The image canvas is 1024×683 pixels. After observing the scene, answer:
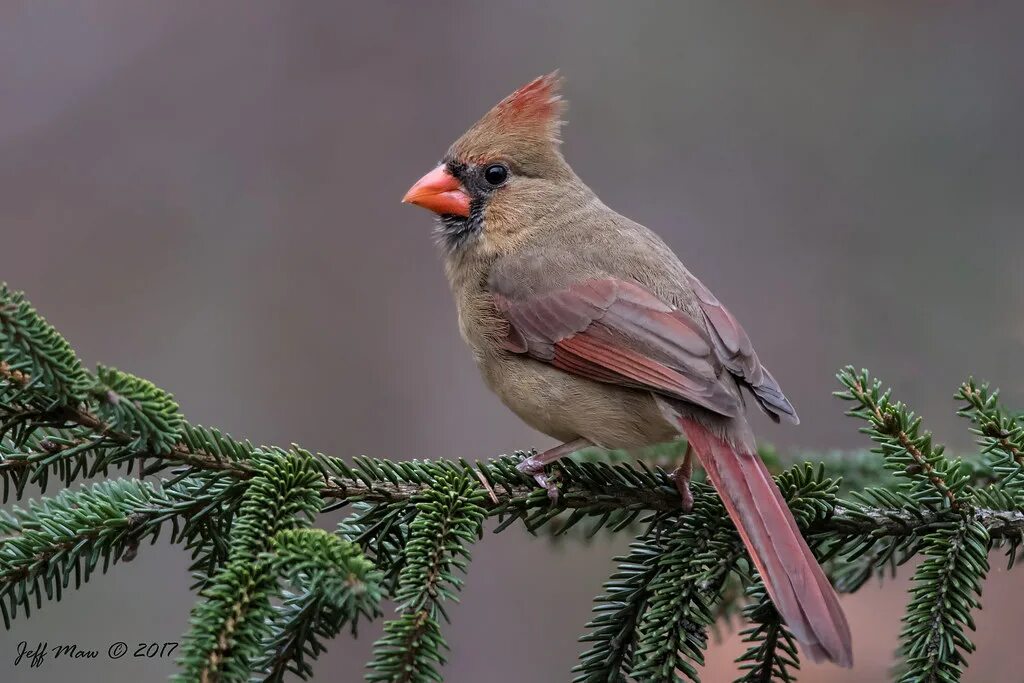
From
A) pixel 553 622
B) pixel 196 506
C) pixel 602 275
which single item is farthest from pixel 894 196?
pixel 196 506

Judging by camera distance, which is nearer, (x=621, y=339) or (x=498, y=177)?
(x=621, y=339)

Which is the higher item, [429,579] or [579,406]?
[579,406]

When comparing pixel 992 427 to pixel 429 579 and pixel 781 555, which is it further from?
pixel 429 579

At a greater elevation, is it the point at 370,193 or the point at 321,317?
the point at 370,193

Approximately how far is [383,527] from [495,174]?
152cm

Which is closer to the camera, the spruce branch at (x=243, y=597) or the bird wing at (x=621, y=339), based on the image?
the spruce branch at (x=243, y=597)

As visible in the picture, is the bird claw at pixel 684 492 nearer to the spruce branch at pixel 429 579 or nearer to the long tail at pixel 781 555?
the long tail at pixel 781 555

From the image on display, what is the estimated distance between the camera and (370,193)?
5.55 meters

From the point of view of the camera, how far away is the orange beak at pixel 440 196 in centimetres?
313

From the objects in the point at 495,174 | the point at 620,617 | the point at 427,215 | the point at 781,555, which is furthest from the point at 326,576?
the point at 427,215

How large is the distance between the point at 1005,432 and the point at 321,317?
155 inches

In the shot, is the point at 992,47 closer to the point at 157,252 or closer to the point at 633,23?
the point at 633,23

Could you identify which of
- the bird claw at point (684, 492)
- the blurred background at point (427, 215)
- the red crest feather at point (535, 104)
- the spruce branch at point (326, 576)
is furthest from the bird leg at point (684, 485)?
the blurred background at point (427, 215)

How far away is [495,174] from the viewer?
3.18 m
